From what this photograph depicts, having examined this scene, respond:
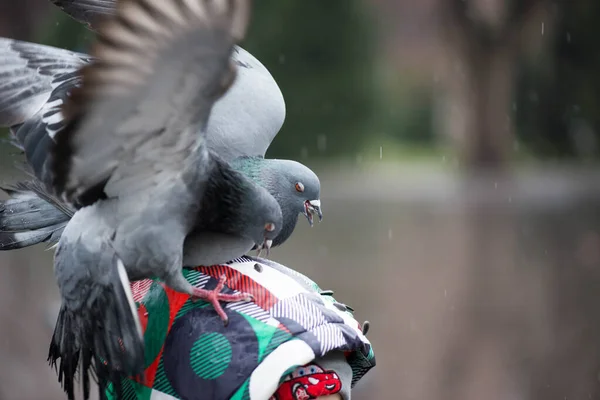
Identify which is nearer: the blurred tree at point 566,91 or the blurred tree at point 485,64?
the blurred tree at point 566,91

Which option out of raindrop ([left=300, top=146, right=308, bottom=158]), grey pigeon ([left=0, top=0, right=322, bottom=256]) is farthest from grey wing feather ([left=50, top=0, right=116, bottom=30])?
raindrop ([left=300, top=146, right=308, bottom=158])

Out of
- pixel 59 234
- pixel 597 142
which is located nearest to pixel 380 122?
pixel 597 142

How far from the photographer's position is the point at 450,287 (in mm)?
6473

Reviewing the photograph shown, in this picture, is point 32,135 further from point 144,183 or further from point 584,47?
point 584,47

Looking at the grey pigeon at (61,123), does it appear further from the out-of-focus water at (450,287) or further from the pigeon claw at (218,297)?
the out-of-focus water at (450,287)

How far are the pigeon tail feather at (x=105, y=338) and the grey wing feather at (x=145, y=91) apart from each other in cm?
17

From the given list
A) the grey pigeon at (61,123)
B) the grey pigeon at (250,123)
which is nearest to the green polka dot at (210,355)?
the grey pigeon at (61,123)

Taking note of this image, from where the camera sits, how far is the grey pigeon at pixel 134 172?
52.6 inches

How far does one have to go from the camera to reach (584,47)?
7.44 m

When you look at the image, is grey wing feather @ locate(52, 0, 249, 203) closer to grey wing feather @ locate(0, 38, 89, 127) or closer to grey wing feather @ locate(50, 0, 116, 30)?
grey wing feather @ locate(0, 38, 89, 127)

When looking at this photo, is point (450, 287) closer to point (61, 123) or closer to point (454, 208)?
point (454, 208)

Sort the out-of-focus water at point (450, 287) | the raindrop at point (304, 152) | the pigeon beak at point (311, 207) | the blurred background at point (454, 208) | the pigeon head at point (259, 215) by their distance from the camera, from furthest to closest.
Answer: the raindrop at point (304, 152) → the blurred background at point (454, 208) → the out-of-focus water at point (450, 287) → the pigeon beak at point (311, 207) → the pigeon head at point (259, 215)

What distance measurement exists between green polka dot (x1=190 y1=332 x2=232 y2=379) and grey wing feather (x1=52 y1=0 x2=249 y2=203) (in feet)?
1.02

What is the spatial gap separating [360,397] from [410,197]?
15.5 ft
